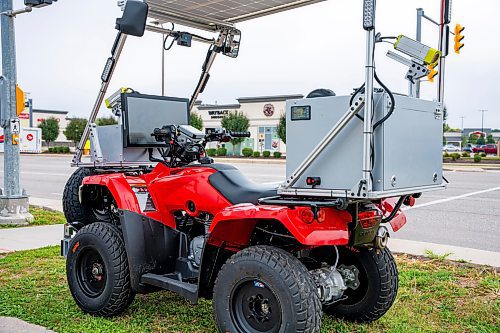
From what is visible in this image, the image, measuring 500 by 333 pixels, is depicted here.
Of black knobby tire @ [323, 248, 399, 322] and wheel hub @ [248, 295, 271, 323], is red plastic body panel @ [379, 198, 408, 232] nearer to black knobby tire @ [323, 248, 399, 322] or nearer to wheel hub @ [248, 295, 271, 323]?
black knobby tire @ [323, 248, 399, 322]

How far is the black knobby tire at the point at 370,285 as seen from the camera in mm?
4375

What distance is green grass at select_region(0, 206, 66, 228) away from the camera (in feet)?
32.8

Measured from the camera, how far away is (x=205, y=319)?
470 cm

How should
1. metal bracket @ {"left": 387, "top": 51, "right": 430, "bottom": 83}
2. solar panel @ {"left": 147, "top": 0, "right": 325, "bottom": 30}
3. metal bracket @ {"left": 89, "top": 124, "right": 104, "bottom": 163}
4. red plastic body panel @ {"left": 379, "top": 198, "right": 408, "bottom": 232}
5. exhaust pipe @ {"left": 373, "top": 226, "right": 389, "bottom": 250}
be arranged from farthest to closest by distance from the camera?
metal bracket @ {"left": 89, "top": 124, "right": 104, "bottom": 163}
solar panel @ {"left": 147, "top": 0, "right": 325, "bottom": 30}
red plastic body panel @ {"left": 379, "top": 198, "right": 408, "bottom": 232}
exhaust pipe @ {"left": 373, "top": 226, "right": 389, "bottom": 250}
metal bracket @ {"left": 387, "top": 51, "right": 430, "bottom": 83}

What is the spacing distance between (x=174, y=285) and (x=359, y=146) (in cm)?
184

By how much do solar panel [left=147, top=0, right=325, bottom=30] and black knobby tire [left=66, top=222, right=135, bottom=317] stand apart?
2.14 metres

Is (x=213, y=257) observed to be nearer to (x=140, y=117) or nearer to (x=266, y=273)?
(x=266, y=273)

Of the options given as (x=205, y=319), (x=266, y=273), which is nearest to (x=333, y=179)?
(x=266, y=273)

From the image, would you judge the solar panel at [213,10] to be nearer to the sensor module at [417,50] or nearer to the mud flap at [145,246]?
the sensor module at [417,50]

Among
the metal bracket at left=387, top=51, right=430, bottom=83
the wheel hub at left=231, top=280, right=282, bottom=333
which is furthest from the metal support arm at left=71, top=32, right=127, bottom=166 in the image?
the wheel hub at left=231, top=280, right=282, bottom=333

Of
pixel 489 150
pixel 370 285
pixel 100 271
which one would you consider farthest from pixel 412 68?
pixel 489 150

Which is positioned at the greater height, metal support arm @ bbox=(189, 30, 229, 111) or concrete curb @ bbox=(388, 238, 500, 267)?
metal support arm @ bbox=(189, 30, 229, 111)

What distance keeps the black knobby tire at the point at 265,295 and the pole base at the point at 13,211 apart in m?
7.00

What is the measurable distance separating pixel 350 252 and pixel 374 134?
1.42 m
